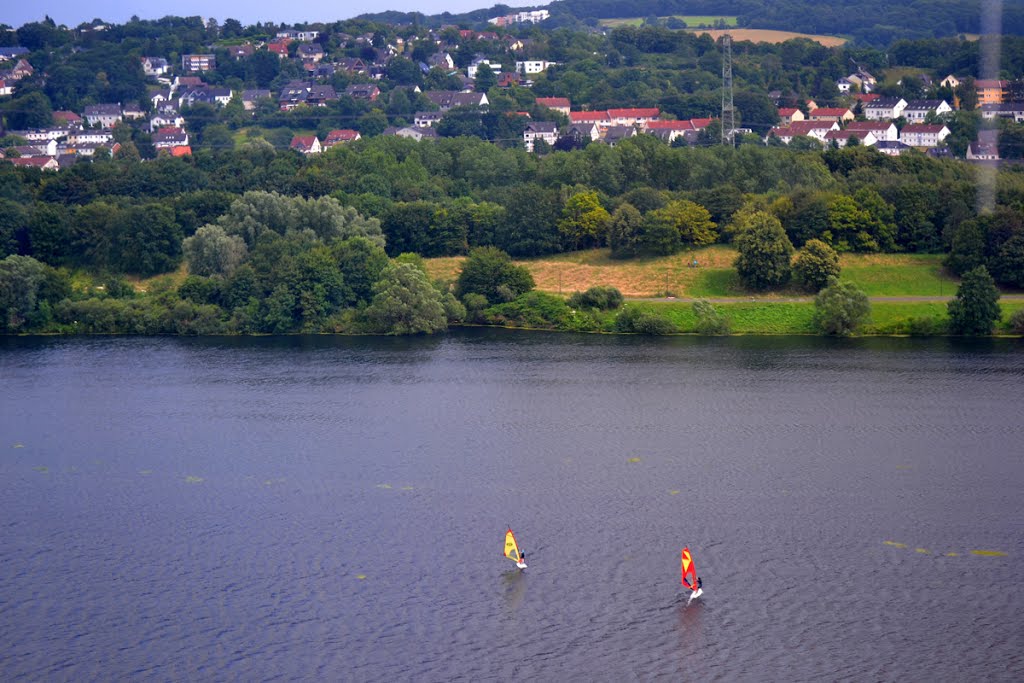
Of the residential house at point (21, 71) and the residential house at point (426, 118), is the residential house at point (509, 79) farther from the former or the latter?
the residential house at point (21, 71)

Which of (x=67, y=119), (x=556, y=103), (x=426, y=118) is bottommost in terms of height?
(x=426, y=118)

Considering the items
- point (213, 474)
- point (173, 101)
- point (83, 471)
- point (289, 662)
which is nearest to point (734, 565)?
point (289, 662)

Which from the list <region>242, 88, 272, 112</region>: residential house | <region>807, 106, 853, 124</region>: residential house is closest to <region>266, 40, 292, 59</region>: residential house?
<region>242, 88, 272, 112</region>: residential house

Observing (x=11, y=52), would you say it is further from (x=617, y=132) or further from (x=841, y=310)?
(x=841, y=310)

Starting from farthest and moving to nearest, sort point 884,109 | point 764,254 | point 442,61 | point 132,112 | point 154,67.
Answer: point 442,61, point 154,67, point 132,112, point 884,109, point 764,254

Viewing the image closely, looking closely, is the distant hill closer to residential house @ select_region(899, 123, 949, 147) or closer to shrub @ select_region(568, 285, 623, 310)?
residential house @ select_region(899, 123, 949, 147)

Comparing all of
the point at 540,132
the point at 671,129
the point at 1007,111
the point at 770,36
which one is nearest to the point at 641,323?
the point at 1007,111

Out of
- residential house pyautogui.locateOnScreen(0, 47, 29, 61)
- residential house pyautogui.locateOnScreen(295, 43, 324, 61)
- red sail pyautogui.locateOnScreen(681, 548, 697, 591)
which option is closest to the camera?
red sail pyautogui.locateOnScreen(681, 548, 697, 591)
